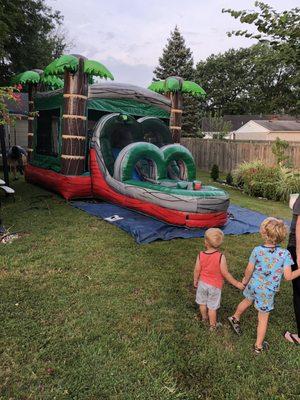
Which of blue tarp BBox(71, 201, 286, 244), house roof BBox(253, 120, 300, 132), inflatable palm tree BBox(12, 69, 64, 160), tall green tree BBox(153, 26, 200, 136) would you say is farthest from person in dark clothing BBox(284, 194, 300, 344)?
house roof BBox(253, 120, 300, 132)

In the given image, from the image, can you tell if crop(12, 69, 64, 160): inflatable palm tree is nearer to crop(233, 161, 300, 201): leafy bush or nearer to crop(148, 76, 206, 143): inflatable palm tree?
crop(148, 76, 206, 143): inflatable palm tree

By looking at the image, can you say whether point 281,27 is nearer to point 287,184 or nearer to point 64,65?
point 64,65

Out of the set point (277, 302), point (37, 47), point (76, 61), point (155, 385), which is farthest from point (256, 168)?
point (37, 47)

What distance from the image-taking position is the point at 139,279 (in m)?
4.65

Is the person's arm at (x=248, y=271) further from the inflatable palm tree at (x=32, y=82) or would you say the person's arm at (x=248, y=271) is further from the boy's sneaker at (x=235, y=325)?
the inflatable palm tree at (x=32, y=82)

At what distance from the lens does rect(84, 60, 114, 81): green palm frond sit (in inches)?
347

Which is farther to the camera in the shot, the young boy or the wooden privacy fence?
the wooden privacy fence

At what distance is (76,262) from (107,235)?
144cm

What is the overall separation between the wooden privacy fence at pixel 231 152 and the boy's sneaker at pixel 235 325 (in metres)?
11.3

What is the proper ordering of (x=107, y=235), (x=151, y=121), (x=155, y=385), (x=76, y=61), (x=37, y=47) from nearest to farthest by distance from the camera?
1. (x=155, y=385)
2. (x=107, y=235)
3. (x=76, y=61)
4. (x=151, y=121)
5. (x=37, y=47)

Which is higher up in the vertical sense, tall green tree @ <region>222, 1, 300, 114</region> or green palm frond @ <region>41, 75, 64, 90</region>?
green palm frond @ <region>41, 75, 64, 90</region>

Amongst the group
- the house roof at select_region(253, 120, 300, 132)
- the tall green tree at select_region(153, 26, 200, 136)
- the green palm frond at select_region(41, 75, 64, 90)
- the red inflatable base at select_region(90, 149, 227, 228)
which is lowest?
the red inflatable base at select_region(90, 149, 227, 228)

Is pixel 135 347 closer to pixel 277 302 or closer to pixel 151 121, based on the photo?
pixel 277 302

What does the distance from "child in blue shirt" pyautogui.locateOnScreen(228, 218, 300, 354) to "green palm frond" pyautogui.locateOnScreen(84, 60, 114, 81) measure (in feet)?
22.1
